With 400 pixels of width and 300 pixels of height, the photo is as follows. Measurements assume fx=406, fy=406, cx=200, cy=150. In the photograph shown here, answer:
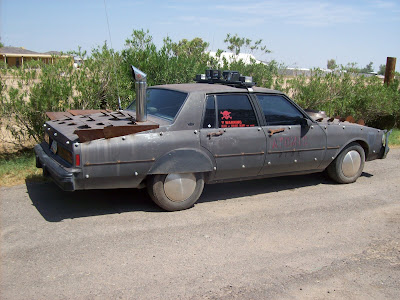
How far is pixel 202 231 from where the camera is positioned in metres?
4.69

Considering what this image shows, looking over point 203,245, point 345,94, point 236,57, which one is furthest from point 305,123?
point 345,94

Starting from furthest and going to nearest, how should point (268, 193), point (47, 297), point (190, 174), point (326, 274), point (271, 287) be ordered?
point (268, 193) → point (190, 174) → point (326, 274) → point (271, 287) → point (47, 297)

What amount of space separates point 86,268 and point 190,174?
1.90m

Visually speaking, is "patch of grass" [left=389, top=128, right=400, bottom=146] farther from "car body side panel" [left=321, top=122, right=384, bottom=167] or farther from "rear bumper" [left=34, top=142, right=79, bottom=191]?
"rear bumper" [left=34, top=142, right=79, bottom=191]

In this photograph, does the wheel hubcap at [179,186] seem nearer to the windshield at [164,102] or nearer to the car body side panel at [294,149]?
the windshield at [164,102]

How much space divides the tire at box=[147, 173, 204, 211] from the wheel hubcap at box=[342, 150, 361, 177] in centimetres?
276

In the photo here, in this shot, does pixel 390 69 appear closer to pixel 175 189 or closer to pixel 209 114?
pixel 209 114

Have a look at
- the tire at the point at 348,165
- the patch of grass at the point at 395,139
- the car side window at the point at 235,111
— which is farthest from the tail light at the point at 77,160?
the patch of grass at the point at 395,139

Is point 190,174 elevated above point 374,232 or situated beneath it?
elevated above

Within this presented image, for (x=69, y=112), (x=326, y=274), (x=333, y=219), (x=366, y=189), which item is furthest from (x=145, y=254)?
(x=366, y=189)

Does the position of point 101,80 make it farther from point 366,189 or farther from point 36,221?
point 366,189

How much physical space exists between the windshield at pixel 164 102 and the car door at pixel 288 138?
1214 mm

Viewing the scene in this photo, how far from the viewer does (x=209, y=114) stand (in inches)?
213

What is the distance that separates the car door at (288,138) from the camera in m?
5.79
